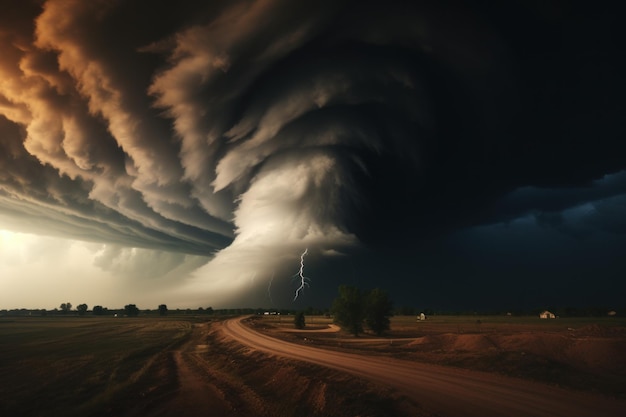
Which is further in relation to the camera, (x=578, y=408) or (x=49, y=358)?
(x=49, y=358)

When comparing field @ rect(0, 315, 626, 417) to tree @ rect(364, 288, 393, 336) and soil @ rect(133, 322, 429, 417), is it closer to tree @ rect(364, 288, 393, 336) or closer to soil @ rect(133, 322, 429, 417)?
soil @ rect(133, 322, 429, 417)

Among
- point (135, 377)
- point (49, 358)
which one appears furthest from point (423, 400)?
point (49, 358)

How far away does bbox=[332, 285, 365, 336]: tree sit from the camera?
7431 centimetres

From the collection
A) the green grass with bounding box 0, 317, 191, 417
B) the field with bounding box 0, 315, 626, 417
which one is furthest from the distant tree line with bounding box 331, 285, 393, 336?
the green grass with bounding box 0, 317, 191, 417

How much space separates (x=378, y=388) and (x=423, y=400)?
3.57 meters

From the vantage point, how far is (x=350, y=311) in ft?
245

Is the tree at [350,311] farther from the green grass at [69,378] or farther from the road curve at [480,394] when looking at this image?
the road curve at [480,394]

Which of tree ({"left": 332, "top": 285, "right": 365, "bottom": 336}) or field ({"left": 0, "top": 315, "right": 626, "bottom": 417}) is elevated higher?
tree ({"left": 332, "top": 285, "right": 365, "bottom": 336})

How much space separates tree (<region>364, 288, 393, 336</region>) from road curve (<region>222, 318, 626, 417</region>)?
142 ft

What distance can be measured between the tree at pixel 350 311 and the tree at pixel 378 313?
1464 millimetres

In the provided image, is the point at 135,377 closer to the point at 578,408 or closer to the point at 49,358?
the point at 49,358

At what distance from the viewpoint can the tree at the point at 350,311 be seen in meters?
74.3

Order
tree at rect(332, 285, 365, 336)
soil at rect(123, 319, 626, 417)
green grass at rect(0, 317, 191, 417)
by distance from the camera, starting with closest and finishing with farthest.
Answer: soil at rect(123, 319, 626, 417) → green grass at rect(0, 317, 191, 417) → tree at rect(332, 285, 365, 336)

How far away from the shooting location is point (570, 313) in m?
150
